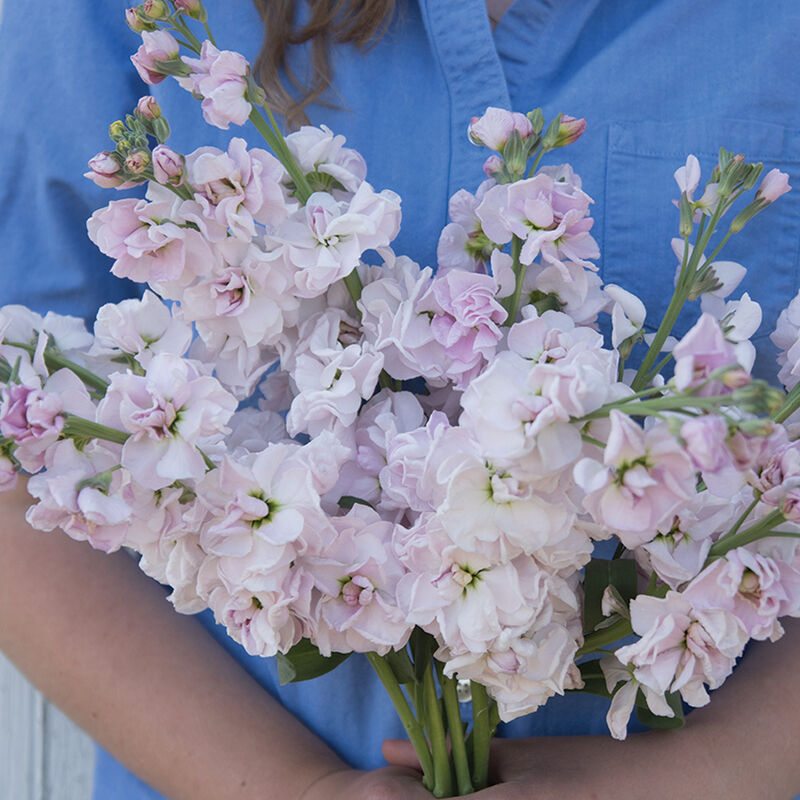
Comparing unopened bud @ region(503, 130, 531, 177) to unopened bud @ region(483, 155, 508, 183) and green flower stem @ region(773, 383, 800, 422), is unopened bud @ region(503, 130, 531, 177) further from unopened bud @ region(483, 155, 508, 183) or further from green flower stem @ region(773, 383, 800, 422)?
green flower stem @ region(773, 383, 800, 422)

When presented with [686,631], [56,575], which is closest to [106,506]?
[686,631]

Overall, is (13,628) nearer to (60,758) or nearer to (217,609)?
(217,609)

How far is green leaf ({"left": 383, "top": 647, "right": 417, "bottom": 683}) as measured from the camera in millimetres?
400

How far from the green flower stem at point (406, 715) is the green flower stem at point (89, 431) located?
15 cm

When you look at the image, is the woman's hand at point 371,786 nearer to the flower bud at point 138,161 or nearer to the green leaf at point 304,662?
the green leaf at point 304,662

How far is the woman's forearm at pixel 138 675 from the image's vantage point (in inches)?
21.2

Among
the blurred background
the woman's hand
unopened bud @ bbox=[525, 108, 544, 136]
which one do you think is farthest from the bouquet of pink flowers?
the blurred background

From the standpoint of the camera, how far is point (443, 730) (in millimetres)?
443

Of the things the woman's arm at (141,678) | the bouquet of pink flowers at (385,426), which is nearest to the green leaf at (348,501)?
the bouquet of pink flowers at (385,426)

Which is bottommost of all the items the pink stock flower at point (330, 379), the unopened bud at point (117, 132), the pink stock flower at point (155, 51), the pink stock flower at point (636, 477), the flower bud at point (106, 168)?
the pink stock flower at point (330, 379)

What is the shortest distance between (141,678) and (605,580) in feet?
0.99

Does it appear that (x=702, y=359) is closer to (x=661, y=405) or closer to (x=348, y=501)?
(x=661, y=405)

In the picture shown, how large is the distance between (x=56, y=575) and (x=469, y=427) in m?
0.38

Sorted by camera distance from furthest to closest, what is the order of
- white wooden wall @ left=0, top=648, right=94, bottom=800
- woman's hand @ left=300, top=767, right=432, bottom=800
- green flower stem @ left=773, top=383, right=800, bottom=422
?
white wooden wall @ left=0, top=648, right=94, bottom=800 → woman's hand @ left=300, top=767, right=432, bottom=800 → green flower stem @ left=773, top=383, right=800, bottom=422
